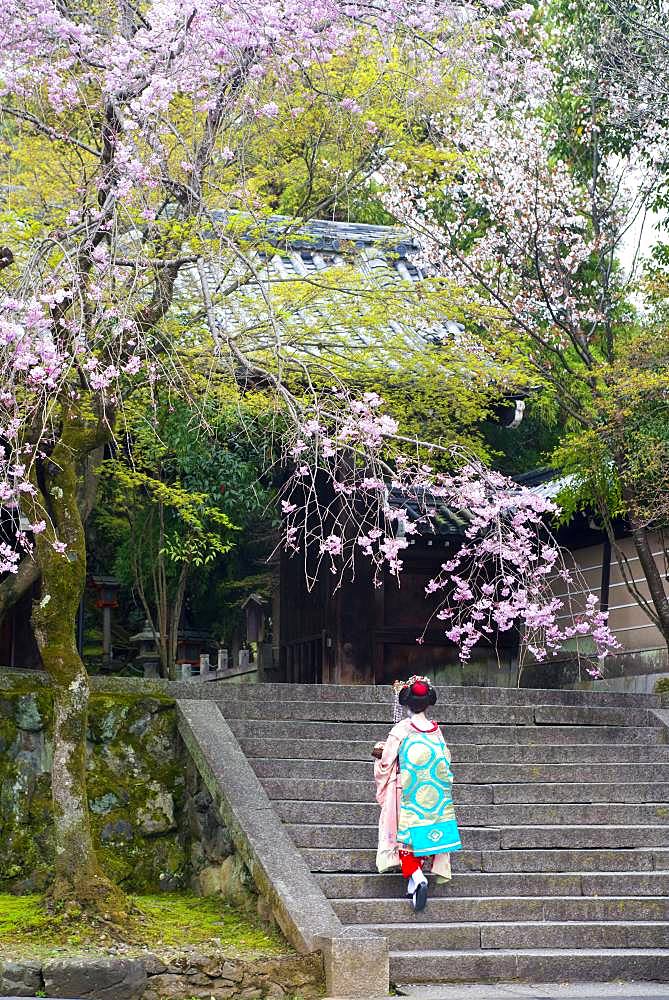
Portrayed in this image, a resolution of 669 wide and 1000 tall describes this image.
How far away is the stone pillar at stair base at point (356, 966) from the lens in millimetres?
7102

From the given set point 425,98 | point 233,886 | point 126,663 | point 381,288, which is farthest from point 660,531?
point 126,663

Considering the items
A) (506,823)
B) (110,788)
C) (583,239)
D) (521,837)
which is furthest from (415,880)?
(583,239)

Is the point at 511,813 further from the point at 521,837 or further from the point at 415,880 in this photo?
the point at 415,880

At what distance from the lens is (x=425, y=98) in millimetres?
11711

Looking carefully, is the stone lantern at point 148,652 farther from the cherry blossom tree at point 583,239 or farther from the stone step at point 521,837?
the stone step at point 521,837

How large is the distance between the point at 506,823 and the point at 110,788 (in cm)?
323

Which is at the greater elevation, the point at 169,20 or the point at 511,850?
the point at 169,20

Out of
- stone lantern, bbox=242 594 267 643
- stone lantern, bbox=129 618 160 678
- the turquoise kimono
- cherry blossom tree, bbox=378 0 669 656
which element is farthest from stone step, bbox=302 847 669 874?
stone lantern, bbox=129 618 160 678

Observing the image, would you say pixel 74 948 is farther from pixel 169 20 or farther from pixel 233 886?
pixel 169 20

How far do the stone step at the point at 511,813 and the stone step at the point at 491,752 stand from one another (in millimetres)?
725

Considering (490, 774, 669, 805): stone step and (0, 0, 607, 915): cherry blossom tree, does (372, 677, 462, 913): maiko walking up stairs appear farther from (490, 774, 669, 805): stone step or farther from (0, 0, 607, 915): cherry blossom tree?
(490, 774, 669, 805): stone step

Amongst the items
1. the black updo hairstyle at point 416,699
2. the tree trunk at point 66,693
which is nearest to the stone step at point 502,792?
the black updo hairstyle at point 416,699

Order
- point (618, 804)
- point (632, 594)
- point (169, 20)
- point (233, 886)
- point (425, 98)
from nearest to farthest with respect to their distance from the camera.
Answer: point (169, 20) < point (233, 886) < point (618, 804) < point (425, 98) < point (632, 594)

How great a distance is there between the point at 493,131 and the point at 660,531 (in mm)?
5286
